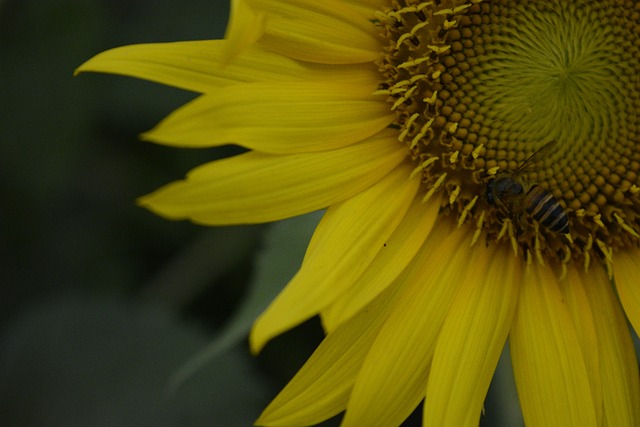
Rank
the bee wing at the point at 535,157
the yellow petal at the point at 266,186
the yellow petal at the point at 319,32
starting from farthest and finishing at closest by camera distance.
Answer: the bee wing at the point at 535,157 → the yellow petal at the point at 319,32 → the yellow petal at the point at 266,186

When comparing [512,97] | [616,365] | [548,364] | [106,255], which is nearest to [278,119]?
[512,97]

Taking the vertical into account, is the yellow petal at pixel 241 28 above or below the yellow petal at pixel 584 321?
above

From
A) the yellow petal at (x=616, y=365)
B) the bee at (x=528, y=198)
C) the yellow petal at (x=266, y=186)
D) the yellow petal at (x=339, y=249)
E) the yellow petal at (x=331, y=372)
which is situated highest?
the yellow petal at (x=266, y=186)

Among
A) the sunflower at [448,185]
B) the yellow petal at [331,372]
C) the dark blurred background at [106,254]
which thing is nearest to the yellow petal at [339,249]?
the sunflower at [448,185]

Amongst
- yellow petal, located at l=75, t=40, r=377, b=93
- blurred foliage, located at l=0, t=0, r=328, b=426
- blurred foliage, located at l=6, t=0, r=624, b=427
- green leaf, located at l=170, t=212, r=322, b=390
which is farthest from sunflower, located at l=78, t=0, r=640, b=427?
blurred foliage, located at l=0, t=0, r=328, b=426

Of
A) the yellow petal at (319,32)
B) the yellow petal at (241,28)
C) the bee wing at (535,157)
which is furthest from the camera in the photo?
the bee wing at (535,157)

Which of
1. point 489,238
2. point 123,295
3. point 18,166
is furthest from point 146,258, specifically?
point 489,238

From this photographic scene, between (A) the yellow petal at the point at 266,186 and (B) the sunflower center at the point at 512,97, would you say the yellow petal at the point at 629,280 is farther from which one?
(A) the yellow petal at the point at 266,186

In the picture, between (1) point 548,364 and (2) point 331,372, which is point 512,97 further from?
(2) point 331,372

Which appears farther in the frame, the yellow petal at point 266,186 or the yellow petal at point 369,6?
the yellow petal at point 369,6
